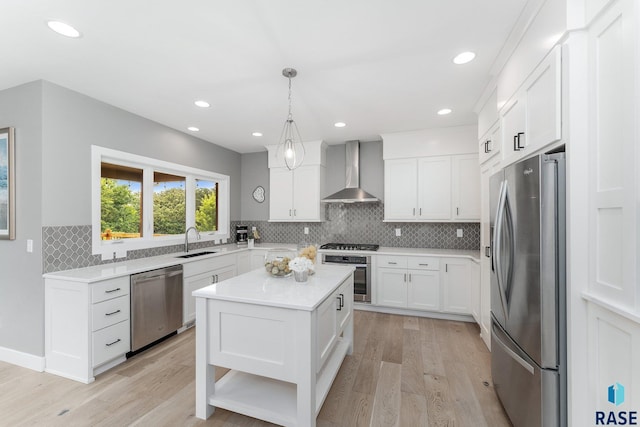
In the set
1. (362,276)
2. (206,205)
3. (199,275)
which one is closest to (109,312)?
(199,275)

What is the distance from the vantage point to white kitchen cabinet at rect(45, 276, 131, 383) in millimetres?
2219

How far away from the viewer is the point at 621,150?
1.09 metres

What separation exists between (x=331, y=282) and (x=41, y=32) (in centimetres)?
261

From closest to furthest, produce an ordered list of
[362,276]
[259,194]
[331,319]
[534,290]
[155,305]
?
[534,290] → [331,319] → [155,305] → [362,276] → [259,194]

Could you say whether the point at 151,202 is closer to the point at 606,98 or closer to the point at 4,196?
the point at 4,196

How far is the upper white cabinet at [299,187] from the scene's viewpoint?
4.41 meters

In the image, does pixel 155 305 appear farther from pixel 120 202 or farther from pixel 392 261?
pixel 392 261

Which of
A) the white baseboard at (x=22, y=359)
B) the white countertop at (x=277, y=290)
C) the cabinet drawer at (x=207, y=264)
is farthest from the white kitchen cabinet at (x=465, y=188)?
the white baseboard at (x=22, y=359)

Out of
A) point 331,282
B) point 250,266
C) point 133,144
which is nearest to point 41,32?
point 133,144

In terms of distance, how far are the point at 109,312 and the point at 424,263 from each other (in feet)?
11.5

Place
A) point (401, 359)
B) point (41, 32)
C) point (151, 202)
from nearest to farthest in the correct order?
point (41, 32) < point (401, 359) < point (151, 202)

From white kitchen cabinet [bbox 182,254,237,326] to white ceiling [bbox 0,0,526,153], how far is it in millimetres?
1889

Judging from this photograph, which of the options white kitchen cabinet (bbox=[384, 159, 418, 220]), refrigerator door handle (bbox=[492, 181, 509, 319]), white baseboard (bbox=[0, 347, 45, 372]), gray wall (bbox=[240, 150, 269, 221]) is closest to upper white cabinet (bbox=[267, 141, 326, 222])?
gray wall (bbox=[240, 150, 269, 221])

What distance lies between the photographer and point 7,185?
8.09ft
